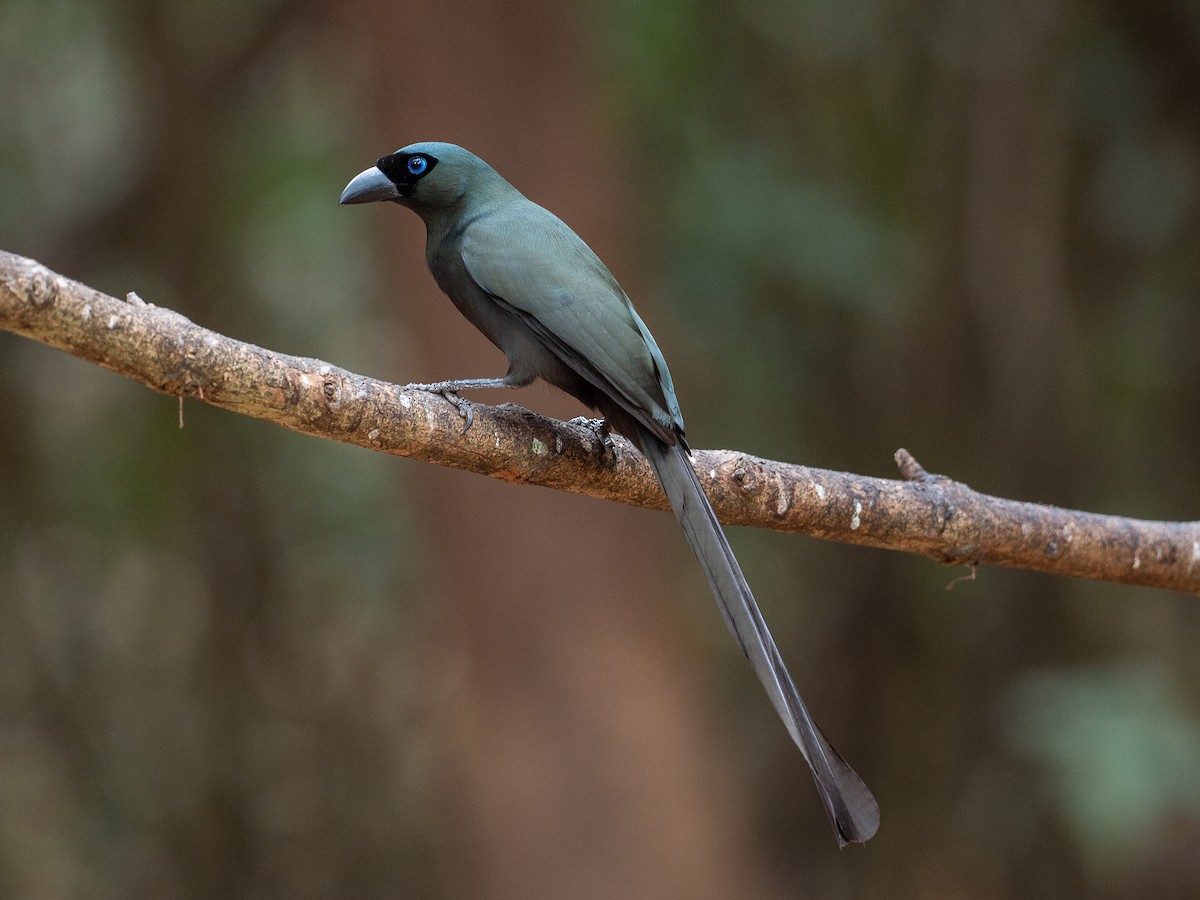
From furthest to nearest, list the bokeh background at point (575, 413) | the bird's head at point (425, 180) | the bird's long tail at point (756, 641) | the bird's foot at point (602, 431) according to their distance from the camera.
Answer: the bokeh background at point (575, 413) → the bird's head at point (425, 180) → the bird's foot at point (602, 431) → the bird's long tail at point (756, 641)

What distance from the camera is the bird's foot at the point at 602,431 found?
2639mm

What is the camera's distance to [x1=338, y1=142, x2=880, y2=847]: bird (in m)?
2.21

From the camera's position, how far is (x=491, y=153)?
15.4 ft

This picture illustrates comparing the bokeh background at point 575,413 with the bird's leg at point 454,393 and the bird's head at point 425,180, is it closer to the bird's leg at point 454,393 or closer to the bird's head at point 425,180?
the bird's head at point 425,180

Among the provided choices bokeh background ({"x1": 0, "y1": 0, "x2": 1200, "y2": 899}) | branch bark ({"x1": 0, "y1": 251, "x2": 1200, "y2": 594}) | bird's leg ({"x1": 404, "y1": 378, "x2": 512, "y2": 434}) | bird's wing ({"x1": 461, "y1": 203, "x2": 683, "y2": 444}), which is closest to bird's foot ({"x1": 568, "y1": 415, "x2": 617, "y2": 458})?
branch bark ({"x1": 0, "y1": 251, "x2": 1200, "y2": 594})

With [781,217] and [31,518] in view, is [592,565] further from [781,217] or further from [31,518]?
[31,518]

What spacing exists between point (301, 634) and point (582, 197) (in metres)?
2.70

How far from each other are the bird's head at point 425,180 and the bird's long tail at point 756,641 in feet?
2.70

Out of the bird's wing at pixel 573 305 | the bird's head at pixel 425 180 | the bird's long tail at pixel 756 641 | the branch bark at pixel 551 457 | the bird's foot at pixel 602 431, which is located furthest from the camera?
the bird's head at pixel 425 180

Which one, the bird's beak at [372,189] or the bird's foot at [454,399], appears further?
the bird's beak at [372,189]

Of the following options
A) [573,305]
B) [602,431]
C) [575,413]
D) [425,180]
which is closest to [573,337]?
[573,305]

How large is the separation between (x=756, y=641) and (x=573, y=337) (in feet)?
2.30

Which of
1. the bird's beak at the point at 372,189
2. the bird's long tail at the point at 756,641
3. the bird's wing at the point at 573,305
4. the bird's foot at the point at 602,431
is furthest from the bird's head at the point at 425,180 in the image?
the bird's long tail at the point at 756,641

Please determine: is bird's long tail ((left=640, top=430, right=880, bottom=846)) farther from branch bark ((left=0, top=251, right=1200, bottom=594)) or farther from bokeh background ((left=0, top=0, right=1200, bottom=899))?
bokeh background ((left=0, top=0, right=1200, bottom=899))
